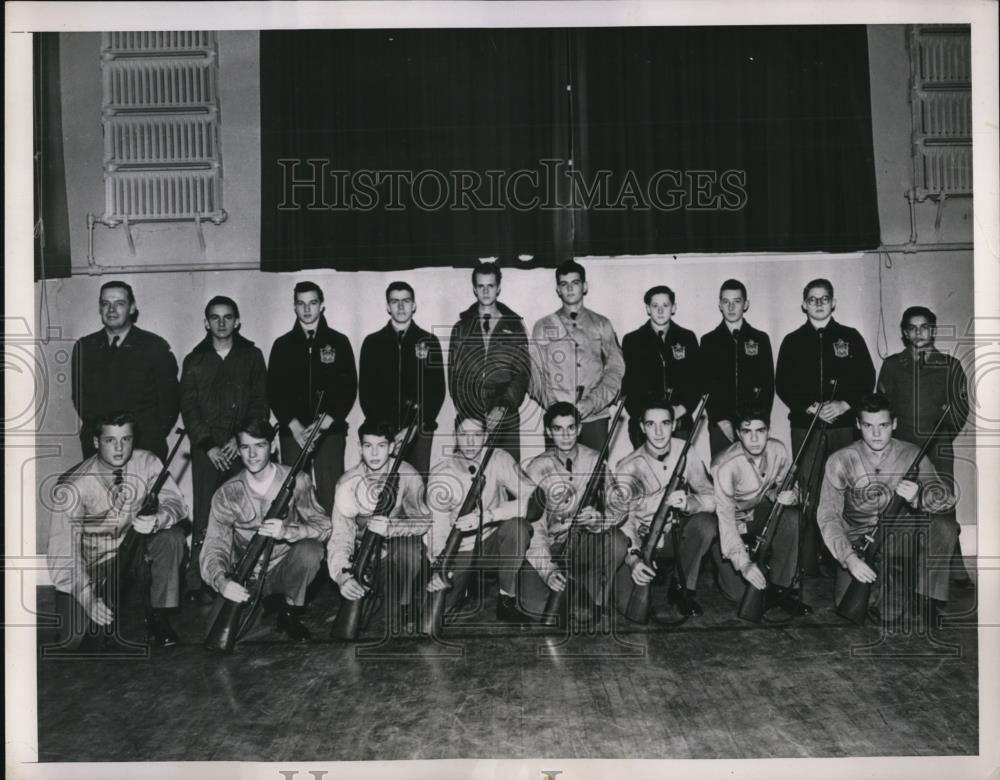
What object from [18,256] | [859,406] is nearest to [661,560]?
[859,406]

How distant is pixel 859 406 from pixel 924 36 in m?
1.64

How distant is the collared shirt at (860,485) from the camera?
4.07 metres

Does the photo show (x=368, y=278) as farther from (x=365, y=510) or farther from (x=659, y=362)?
(x=659, y=362)

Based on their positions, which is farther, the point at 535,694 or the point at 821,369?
the point at 821,369

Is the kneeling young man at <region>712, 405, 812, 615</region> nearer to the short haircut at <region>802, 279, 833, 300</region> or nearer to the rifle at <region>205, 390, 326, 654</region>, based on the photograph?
the short haircut at <region>802, 279, 833, 300</region>

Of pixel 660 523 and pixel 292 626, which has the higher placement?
pixel 660 523

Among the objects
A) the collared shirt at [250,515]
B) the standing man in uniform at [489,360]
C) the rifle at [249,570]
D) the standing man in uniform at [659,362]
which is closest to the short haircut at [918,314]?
the standing man in uniform at [659,362]

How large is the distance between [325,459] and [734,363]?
1878mm

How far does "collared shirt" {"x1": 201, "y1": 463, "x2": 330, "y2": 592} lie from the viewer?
13.4 ft

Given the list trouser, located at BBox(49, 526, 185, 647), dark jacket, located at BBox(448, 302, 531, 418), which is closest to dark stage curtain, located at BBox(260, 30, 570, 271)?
dark jacket, located at BBox(448, 302, 531, 418)

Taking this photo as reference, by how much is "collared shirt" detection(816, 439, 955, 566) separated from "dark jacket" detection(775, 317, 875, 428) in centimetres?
17

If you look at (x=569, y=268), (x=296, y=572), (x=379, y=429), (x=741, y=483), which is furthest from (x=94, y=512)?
(x=741, y=483)

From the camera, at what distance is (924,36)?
4020mm

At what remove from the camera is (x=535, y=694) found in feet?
12.5
